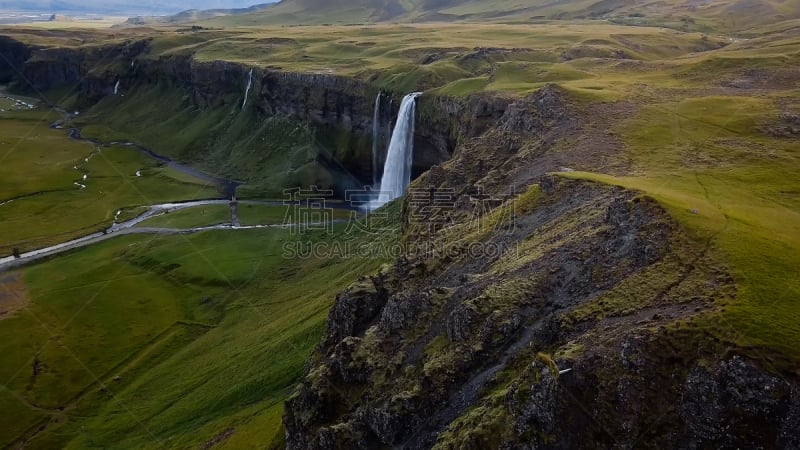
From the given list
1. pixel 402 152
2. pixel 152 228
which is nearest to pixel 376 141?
pixel 402 152

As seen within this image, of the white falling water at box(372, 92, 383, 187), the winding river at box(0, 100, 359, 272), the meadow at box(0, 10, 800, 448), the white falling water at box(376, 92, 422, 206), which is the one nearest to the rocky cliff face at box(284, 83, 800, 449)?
the meadow at box(0, 10, 800, 448)

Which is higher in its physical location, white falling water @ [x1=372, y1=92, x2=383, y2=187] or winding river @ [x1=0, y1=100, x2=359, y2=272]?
white falling water @ [x1=372, y1=92, x2=383, y2=187]

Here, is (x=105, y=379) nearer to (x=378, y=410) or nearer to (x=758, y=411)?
(x=378, y=410)

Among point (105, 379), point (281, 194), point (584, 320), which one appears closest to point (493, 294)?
point (584, 320)

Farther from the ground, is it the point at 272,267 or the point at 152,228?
the point at 272,267

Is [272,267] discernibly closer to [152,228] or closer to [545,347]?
[152,228]

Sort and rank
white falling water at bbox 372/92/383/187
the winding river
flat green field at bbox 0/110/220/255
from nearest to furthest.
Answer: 1. the winding river
2. flat green field at bbox 0/110/220/255
3. white falling water at bbox 372/92/383/187

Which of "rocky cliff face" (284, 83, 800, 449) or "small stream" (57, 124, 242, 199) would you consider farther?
"small stream" (57, 124, 242, 199)

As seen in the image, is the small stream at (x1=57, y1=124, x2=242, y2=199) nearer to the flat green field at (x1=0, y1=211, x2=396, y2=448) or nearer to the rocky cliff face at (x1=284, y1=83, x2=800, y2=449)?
the flat green field at (x1=0, y1=211, x2=396, y2=448)
